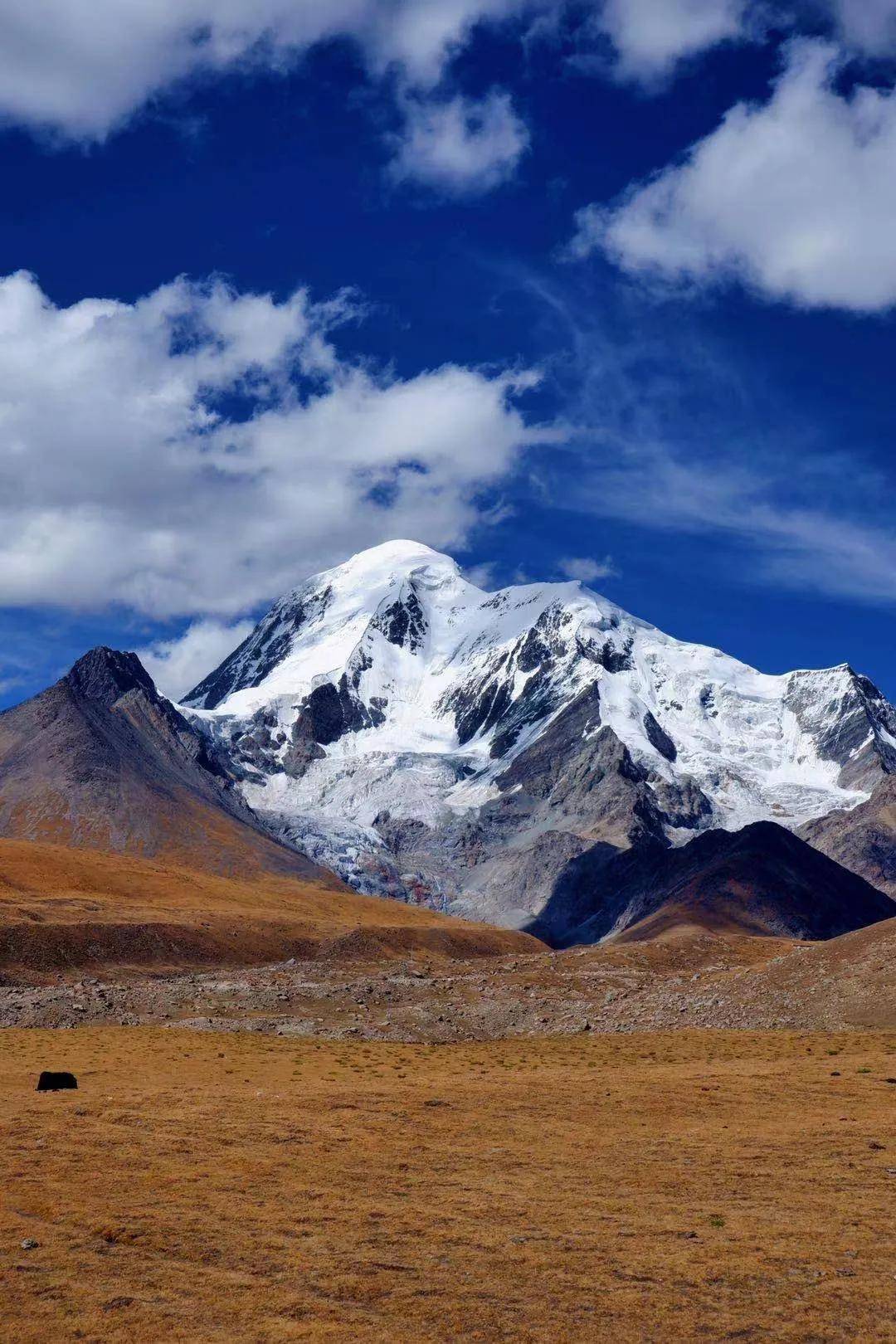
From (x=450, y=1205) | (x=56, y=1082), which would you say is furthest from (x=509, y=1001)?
(x=450, y=1205)

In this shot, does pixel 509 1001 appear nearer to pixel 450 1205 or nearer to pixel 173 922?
pixel 450 1205

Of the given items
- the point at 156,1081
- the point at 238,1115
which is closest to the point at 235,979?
the point at 156,1081

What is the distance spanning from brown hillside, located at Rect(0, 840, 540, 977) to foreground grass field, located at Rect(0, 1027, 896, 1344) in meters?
55.6

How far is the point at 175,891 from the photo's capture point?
156 meters

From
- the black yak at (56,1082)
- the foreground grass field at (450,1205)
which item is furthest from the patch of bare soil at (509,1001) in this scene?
the black yak at (56,1082)

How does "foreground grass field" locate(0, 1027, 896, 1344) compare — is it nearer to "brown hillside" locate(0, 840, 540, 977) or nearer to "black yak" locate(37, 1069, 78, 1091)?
"black yak" locate(37, 1069, 78, 1091)

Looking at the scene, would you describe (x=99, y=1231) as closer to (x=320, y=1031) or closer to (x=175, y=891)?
(x=320, y=1031)

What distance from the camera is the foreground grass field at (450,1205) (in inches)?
840

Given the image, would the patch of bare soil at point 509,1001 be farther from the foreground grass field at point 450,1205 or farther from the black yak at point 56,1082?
the black yak at point 56,1082

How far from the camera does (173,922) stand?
120m

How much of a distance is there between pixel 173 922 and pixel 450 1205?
9599 cm

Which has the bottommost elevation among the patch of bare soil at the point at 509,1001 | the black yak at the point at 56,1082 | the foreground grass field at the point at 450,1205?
the foreground grass field at the point at 450,1205

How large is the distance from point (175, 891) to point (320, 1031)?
93.9m

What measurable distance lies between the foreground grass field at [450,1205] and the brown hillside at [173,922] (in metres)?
55.6
